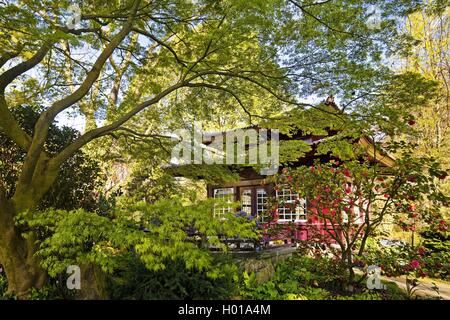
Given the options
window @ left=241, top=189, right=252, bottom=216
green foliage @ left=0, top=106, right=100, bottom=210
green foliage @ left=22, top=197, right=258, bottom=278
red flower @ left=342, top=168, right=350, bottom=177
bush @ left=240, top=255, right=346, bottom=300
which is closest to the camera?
green foliage @ left=22, top=197, right=258, bottom=278

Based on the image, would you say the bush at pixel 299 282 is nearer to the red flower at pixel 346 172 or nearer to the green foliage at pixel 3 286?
the red flower at pixel 346 172

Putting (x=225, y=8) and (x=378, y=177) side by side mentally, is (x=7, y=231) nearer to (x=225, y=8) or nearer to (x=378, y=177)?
(x=225, y=8)

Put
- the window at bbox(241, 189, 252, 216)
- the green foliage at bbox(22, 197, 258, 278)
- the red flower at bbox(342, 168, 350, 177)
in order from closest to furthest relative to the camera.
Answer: the green foliage at bbox(22, 197, 258, 278)
the red flower at bbox(342, 168, 350, 177)
the window at bbox(241, 189, 252, 216)

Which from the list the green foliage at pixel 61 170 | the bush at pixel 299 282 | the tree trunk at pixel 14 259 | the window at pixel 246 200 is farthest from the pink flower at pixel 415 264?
the window at pixel 246 200

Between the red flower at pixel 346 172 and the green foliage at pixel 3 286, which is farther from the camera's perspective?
the red flower at pixel 346 172

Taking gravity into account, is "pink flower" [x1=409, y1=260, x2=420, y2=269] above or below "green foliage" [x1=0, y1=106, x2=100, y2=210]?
below

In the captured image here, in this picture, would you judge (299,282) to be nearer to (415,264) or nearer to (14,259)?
(415,264)

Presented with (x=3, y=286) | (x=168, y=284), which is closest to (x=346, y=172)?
(x=168, y=284)

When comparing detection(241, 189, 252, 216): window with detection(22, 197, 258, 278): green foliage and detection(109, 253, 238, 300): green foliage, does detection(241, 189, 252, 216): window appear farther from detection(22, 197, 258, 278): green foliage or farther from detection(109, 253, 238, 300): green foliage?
detection(22, 197, 258, 278): green foliage

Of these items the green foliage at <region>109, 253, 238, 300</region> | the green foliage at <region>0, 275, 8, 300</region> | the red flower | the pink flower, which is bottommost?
the green foliage at <region>0, 275, 8, 300</region>

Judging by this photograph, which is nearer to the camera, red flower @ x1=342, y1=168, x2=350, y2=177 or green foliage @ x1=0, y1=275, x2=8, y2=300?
green foliage @ x1=0, y1=275, x2=8, y2=300

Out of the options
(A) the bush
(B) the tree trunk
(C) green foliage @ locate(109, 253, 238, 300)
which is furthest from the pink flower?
(B) the tree trunk

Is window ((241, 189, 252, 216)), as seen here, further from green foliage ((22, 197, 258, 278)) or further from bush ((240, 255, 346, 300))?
green foliage ((22, 197, 258, 278))

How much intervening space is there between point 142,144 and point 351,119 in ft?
20.1
